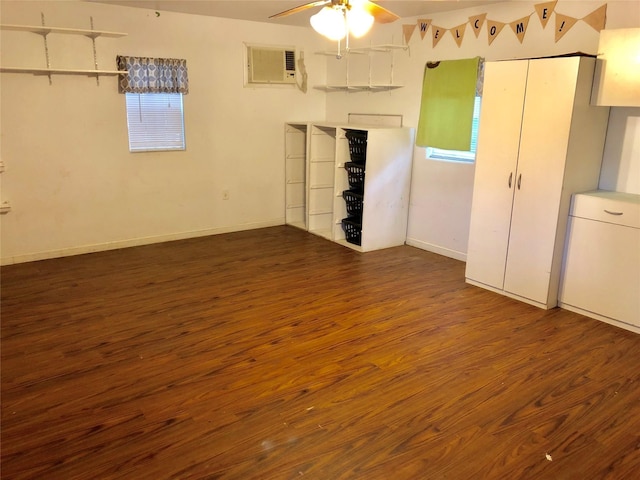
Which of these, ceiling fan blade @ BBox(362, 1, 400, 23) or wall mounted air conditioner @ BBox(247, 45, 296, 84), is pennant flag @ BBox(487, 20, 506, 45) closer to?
ceiling fan blade @ BBox(362, 1, 400, 23)

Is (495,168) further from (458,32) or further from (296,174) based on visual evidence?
(296,174)

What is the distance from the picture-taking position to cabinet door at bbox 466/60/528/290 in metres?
3.72

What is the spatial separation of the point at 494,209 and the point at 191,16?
3.59 meters

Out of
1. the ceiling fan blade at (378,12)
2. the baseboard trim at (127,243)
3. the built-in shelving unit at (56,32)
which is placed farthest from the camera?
the baseboard trim at (127,243)

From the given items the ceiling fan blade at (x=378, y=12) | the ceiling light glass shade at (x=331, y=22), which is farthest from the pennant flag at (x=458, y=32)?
the ceiling light glass shade at (x=331, y=22)

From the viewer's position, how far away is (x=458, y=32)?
4.65 meters

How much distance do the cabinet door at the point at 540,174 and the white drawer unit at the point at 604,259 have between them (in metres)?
0.17

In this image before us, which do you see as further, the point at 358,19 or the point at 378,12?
the point at 378,12

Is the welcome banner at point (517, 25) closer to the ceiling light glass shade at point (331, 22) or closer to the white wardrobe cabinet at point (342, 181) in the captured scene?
the white wardrobe cabinet at point (342, 181)

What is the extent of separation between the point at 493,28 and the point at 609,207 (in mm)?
1936

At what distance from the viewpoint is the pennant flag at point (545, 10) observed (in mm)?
3959

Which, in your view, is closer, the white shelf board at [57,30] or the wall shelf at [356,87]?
the white shelf board at [57,30]

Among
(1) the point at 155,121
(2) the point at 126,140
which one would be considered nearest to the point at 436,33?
(1) the point at 155,121

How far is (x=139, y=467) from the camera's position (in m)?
2.11
